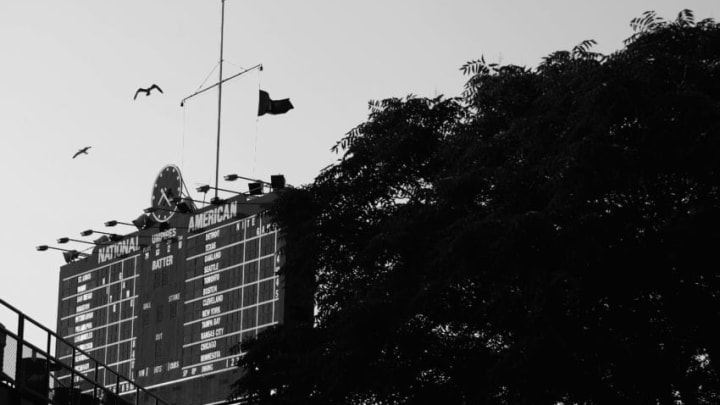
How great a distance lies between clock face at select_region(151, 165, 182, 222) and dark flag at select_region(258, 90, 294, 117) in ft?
13.6

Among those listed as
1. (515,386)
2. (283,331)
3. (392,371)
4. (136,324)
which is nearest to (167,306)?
(136,324)

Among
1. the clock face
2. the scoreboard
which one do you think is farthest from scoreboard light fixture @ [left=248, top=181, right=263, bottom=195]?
the clock face

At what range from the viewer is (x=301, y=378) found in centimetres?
3531

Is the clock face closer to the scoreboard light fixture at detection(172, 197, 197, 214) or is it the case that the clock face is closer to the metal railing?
the scoreboard light fixture at detection(172, 197, 197, 214)

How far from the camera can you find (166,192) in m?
59.4

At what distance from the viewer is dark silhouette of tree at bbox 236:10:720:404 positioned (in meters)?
29.7

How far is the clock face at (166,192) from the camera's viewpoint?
5875cm

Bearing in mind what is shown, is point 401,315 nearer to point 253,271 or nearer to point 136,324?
point 253,271

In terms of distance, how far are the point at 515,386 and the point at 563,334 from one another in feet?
4.74

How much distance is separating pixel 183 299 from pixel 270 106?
890 centimetres

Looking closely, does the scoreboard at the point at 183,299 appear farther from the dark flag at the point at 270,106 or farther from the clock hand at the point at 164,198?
the dark flag at the point at 270,106

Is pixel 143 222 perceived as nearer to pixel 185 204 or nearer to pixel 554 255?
pixel 185 204

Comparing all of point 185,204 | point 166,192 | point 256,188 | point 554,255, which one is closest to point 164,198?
point 166,192

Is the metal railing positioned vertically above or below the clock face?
below
